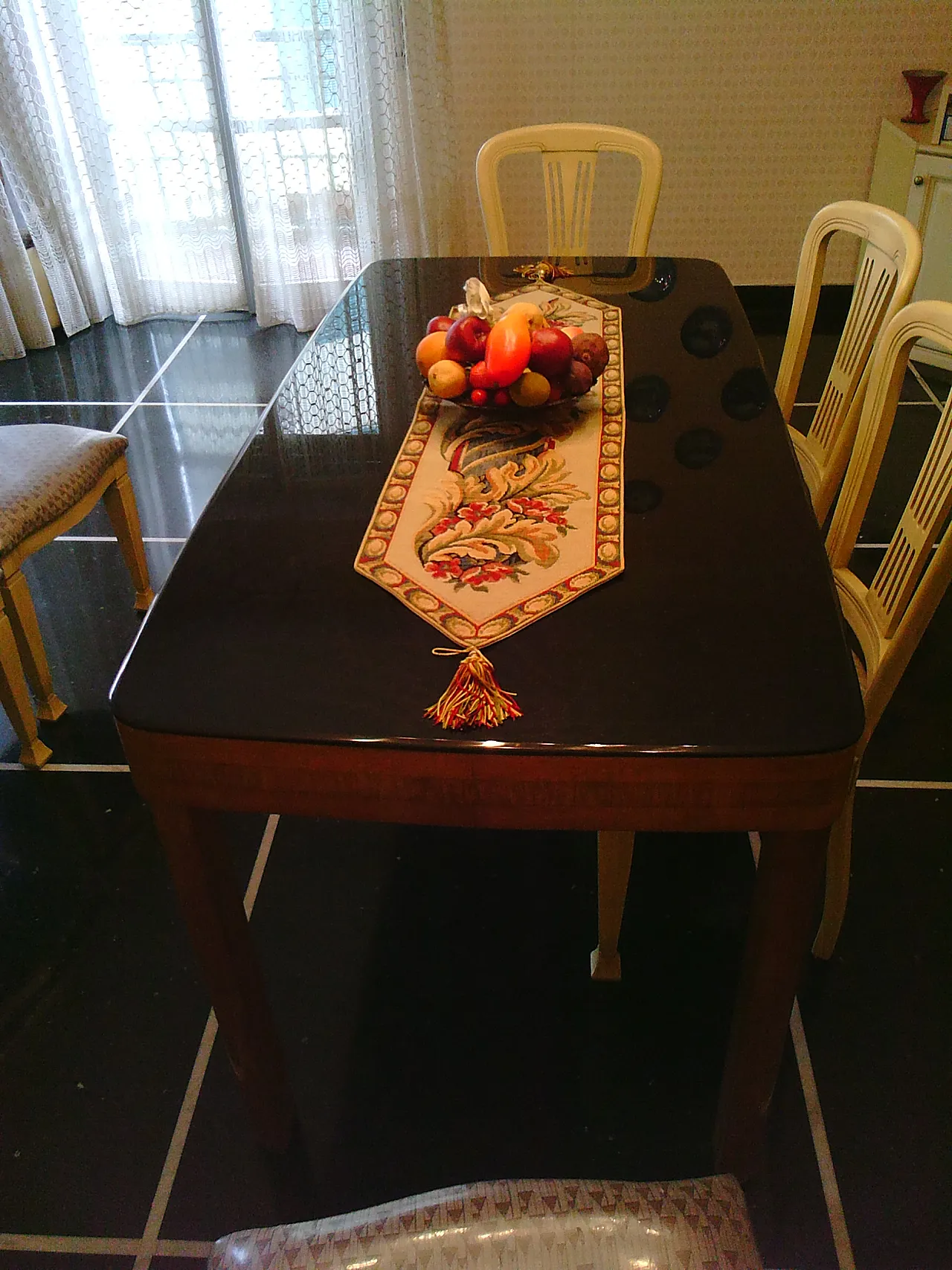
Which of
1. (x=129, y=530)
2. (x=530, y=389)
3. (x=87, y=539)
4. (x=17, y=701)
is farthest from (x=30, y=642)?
(x=530, y=389)

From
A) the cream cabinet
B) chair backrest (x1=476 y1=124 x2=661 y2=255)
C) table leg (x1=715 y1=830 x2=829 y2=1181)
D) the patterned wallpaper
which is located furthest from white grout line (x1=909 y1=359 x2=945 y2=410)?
table leg (x1=715 y1=830 x2=829 y2=1181)

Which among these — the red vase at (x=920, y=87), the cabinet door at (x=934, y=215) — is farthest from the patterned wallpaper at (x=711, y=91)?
the cabinet door at (x=934, y=215)

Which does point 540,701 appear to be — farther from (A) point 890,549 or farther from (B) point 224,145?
(B) point 224,145

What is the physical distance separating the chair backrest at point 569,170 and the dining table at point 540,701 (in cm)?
103

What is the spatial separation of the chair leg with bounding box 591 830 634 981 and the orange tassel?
428mm

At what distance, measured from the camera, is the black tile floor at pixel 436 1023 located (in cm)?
122

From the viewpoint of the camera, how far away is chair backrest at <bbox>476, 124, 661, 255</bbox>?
211 cm

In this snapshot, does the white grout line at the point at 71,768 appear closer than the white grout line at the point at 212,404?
Yes

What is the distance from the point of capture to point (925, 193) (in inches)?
113

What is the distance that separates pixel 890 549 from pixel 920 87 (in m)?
2.44

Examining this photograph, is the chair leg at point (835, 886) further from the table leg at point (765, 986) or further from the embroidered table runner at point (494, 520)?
the embroidered table runner at point (494, 520)

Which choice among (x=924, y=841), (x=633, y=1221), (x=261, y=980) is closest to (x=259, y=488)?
(x=261, y=980)

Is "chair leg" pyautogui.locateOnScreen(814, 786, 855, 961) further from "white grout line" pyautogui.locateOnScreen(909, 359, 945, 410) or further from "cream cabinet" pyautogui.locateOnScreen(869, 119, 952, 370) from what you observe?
"cream cabinet" pyautogui.locateOnScreen(869, 119, 952, 370)

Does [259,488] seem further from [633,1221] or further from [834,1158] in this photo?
[834,1158]
